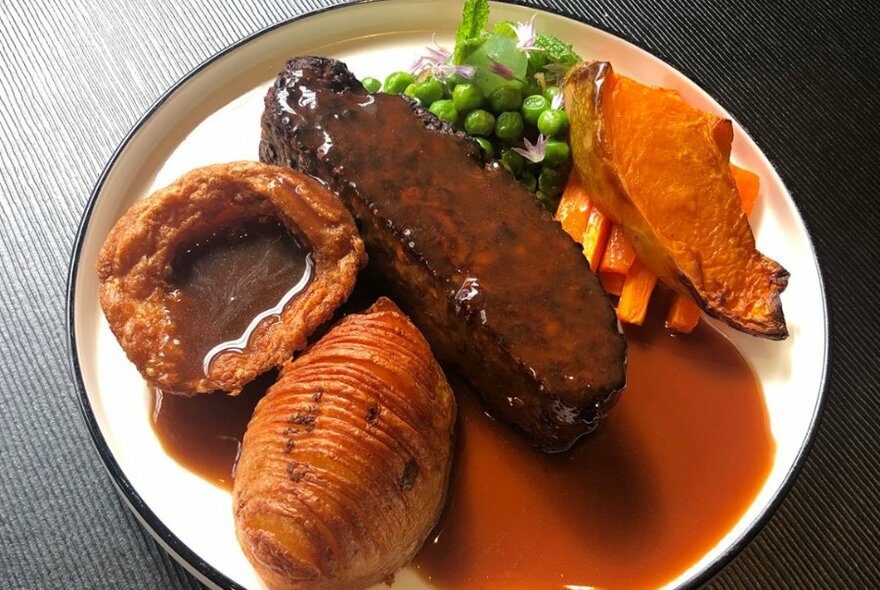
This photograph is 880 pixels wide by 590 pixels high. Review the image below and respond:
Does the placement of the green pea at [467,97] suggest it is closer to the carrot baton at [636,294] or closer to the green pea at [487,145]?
the green pea at [487,145]

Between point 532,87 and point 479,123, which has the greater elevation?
point 532,87

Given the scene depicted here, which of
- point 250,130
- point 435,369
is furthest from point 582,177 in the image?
point 250,130

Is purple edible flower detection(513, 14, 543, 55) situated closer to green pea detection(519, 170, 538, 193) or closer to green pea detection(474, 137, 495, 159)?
green pea detection(474, 137, 495, 159)

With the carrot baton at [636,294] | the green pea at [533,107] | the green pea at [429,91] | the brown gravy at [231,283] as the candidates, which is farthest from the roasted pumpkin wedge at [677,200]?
the brown gravy at [231,283]

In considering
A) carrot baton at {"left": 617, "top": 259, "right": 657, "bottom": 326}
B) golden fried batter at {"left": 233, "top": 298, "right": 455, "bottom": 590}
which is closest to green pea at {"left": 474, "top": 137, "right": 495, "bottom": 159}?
carrot baton at {"left": 617, "top": 259, "right": 657, "bottom": 326}

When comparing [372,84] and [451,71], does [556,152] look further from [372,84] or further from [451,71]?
[372,84]

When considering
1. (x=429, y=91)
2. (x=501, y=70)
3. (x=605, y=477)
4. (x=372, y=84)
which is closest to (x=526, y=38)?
(x=501, y=70)
